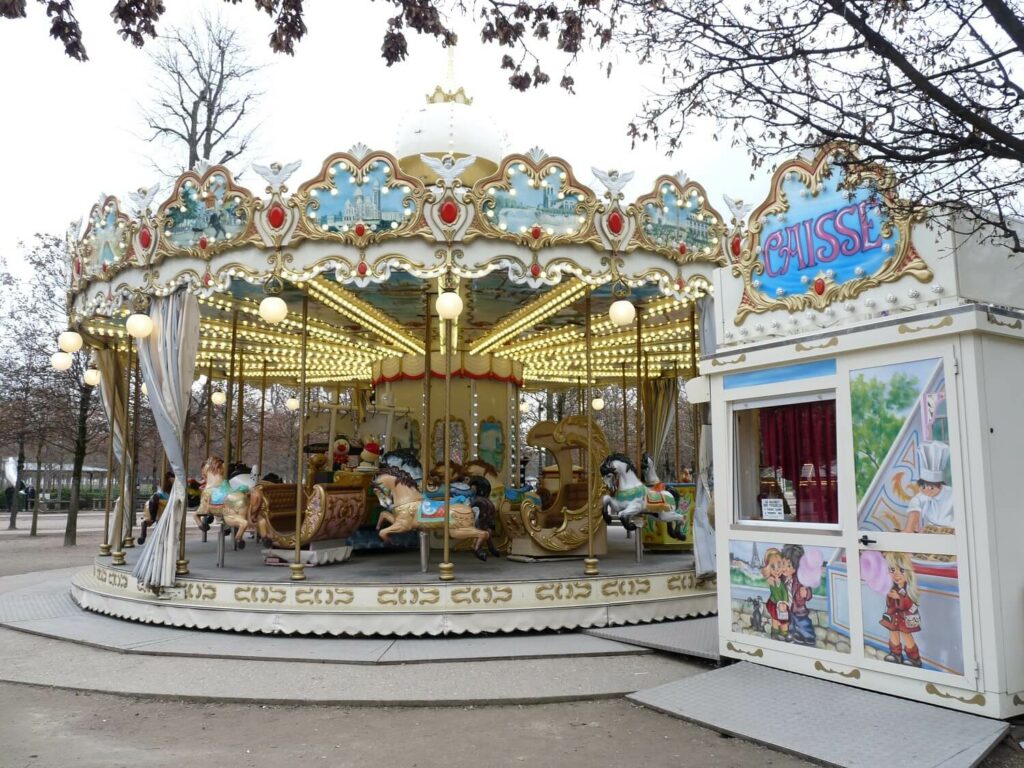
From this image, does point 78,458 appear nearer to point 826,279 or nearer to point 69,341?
point 69,341

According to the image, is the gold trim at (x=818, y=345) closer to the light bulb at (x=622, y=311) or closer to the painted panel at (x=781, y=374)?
the painted panel at (x=781, y=374)

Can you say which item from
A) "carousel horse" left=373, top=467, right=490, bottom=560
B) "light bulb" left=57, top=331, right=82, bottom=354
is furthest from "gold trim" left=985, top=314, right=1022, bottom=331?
"light bulb" left=57, top=331, right=82, bottom=354

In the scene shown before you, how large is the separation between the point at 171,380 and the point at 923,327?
22.9 feet

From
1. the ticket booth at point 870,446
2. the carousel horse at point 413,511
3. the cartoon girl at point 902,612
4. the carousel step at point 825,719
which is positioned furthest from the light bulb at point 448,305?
the cartoon girl at point 902,612

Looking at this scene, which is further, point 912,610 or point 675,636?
point 675,636

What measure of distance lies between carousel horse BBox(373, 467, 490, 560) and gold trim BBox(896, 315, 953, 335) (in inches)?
185

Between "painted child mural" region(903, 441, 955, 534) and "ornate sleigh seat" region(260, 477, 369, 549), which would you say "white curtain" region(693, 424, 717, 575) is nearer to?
"painted child mural" region(903, 441, 955, 534)

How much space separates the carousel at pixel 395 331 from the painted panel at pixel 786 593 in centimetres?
204

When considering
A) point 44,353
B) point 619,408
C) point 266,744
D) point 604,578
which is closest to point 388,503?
point 604,578

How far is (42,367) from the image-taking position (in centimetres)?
1945

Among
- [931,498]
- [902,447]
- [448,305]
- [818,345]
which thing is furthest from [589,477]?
[931,498]

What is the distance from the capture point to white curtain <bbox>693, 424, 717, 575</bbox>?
8016 mm

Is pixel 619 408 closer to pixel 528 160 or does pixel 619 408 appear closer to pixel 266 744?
pixel 528 160

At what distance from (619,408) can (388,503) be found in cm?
2583
